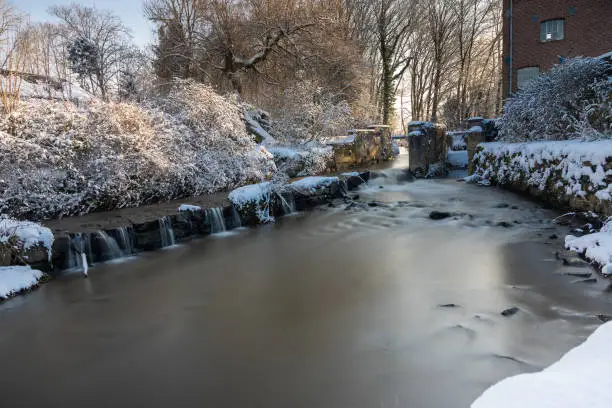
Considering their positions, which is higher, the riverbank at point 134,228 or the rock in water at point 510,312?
the riverbank at point 134,228

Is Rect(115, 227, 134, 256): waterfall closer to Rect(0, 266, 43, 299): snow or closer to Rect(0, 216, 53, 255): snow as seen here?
Rect(0, 216, 53, 255): snow

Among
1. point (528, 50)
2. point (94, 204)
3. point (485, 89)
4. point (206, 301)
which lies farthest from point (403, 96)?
point (206, 301)

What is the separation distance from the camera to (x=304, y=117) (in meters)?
16.3

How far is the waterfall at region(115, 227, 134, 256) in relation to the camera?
24.3 ft

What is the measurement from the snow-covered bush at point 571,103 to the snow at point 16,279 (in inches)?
408

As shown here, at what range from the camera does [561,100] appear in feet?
32.8

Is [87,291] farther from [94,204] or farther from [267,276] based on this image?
[94,204]

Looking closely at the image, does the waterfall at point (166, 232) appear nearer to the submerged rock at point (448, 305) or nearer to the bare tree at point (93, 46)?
the submerged rock at point (448, 305)

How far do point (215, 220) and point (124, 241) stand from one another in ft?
6.95

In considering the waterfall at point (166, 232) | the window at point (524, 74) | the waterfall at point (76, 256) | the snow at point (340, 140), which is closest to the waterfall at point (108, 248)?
the waterfall at point (76, 256)

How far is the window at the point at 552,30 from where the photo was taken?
19172 millimetres

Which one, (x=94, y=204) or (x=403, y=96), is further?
(x=403, y=96)

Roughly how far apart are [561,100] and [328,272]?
7.95 metres

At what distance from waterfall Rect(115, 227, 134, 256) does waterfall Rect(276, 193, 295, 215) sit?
4220mm
